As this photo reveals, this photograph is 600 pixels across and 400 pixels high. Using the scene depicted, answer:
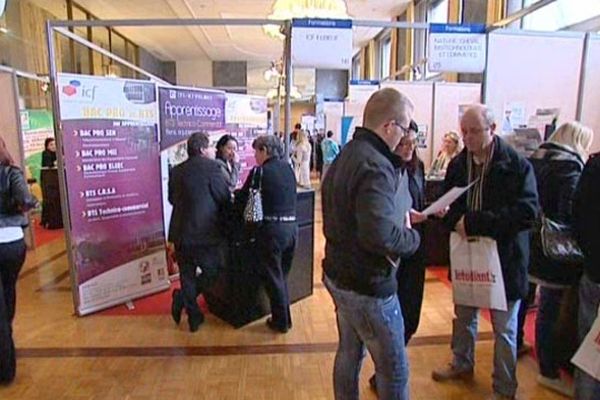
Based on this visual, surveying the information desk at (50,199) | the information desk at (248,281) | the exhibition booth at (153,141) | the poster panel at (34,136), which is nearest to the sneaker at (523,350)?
the exhibition booth at (153,141)

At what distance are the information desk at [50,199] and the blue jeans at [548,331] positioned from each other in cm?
612

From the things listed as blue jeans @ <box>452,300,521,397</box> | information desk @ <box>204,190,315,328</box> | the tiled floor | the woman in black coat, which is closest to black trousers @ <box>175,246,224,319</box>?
information desk @ <box>204,190,315,328</box>

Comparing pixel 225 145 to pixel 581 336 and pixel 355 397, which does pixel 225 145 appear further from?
pixel 581 336

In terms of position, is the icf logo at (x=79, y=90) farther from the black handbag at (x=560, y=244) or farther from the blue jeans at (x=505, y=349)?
the black handbag at (x=560, y=244)

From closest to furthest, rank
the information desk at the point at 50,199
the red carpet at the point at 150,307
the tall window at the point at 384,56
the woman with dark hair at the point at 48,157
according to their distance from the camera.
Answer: the red carpet at the point at 150,307, the information desk at the point at 50,199, the woman with dark hair at the point at 48,157, the tall window at the point at 384,56

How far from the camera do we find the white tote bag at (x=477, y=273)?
2.15 meters

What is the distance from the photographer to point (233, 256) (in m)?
3.24

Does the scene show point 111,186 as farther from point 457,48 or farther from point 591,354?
point 591,354

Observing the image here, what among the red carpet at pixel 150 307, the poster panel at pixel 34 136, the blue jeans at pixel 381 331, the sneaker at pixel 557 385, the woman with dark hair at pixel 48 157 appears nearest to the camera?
the blue jeans at pixel 381 331

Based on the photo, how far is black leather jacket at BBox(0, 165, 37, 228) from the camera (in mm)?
2449

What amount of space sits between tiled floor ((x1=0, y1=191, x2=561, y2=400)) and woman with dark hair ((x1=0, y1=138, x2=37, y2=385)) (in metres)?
0.18

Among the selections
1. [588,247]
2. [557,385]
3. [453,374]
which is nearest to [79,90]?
[453,374]

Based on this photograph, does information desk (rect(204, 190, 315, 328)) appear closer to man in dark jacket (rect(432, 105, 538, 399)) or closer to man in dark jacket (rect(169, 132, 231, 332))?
man in dark jacket (rect(169, 132, 231, 332))

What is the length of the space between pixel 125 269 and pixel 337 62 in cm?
231
